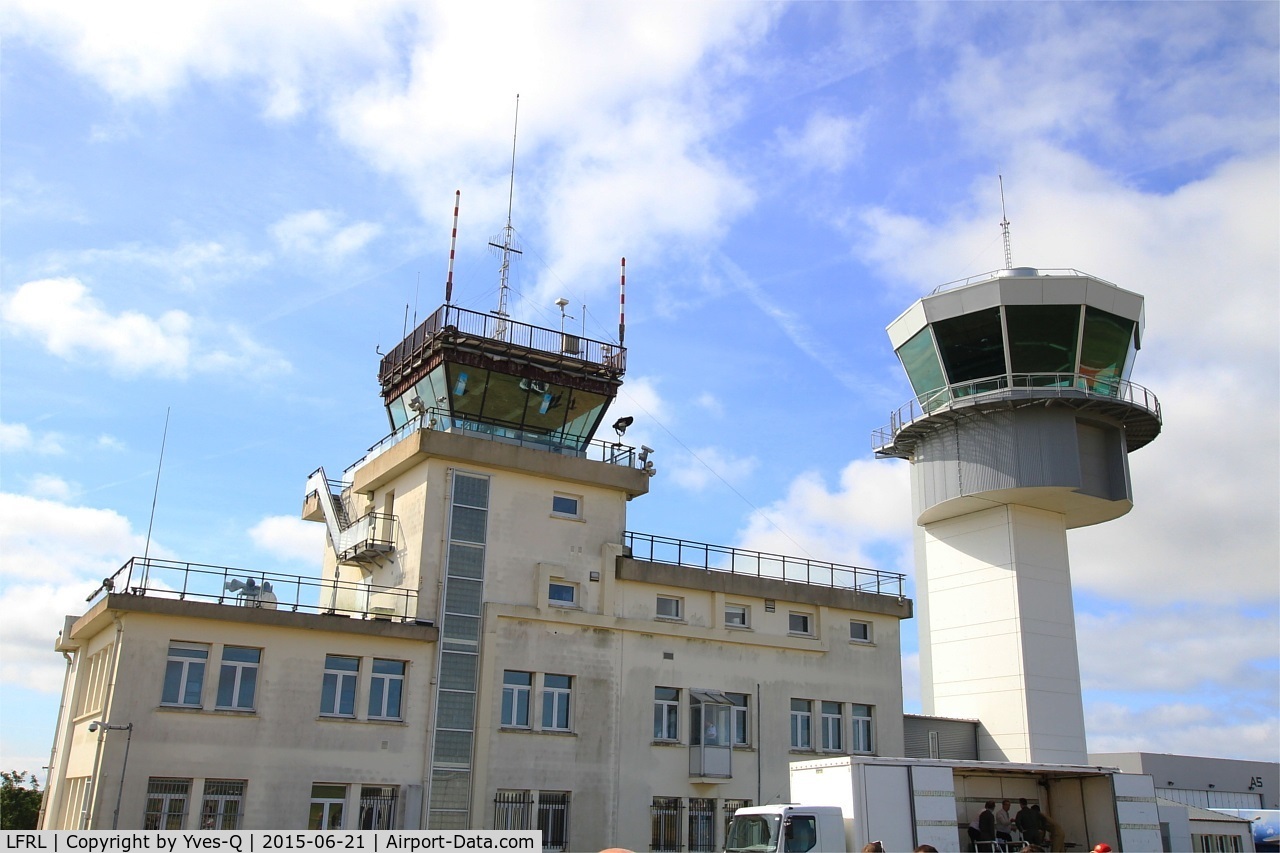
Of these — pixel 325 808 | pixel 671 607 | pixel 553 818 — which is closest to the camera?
pixel 325 808

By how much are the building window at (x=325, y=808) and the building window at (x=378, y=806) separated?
568 mm

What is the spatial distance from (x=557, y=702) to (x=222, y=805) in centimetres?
942

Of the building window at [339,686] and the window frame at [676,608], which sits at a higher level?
the window frame at [676,608]

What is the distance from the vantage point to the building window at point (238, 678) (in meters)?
27.6

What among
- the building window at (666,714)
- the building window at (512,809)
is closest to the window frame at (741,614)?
the building window at (666,714)

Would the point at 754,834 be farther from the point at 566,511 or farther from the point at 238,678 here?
the point at 238,678

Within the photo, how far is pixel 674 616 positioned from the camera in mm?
34719

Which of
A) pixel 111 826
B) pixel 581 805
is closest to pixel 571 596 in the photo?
pixel 581 805

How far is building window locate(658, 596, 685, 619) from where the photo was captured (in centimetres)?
3462

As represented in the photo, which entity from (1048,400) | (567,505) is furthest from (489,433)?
(1048,400)

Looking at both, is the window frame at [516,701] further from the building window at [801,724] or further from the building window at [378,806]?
the building window at [801,724]

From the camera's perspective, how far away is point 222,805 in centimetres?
2653

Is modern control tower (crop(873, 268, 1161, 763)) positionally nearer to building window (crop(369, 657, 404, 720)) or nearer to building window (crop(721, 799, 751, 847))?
building window (crop(721, 799, 751, 847))

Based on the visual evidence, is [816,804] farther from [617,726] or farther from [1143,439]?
[1143,439]
